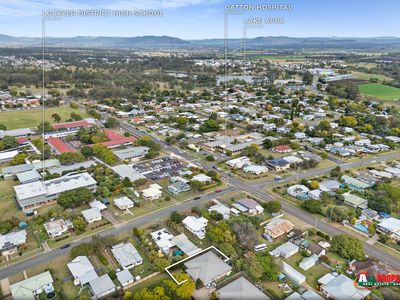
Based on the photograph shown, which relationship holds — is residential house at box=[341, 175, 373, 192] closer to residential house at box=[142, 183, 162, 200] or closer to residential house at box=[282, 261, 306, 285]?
residential house at box=[282, 261, 306, 285]

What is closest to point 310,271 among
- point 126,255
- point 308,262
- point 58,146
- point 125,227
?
point 308,262

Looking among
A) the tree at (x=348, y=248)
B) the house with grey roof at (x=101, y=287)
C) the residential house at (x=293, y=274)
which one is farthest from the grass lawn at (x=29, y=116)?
the tree at (x=348, y=248)

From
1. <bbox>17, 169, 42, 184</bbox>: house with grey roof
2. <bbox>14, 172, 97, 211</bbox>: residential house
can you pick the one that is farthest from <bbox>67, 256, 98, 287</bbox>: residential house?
<bbox>17, 169, 42, 184</bbox>: house with grey roof

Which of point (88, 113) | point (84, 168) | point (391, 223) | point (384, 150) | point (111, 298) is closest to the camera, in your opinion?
point (111, 298)

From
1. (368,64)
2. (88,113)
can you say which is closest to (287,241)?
(88,113)

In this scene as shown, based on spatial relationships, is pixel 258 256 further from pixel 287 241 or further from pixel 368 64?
A: pixel 368 64
